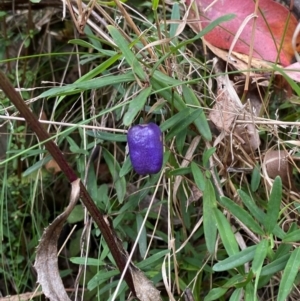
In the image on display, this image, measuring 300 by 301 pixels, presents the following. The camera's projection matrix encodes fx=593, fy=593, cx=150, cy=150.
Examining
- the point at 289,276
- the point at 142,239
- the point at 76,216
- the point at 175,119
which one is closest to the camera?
the point at 289,276

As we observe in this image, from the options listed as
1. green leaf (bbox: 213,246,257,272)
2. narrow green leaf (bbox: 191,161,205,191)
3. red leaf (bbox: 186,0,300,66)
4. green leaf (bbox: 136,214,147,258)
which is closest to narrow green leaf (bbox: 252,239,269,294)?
green leaf (bbox: 213,246,257,272)

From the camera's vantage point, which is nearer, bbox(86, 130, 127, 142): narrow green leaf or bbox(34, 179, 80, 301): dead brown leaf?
bbox(34, 179, 80, 301): dead brown leaf

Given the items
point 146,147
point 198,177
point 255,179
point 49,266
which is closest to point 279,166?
point 255,179

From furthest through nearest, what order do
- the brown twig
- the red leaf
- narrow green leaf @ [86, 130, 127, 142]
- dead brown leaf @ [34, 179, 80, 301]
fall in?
the red leaf, narrow green leaf @ [86, 130, 127, 142], dead brown leaf @ [34, 179, 80, 301], the brown twig

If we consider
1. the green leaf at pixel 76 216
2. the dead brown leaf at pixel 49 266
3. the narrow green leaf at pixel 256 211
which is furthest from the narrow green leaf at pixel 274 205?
the green leaf at pixel 76 216

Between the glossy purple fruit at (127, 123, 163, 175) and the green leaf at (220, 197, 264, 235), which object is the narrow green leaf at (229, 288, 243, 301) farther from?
the glossy purple fruit at (127, 123, 163, 175)

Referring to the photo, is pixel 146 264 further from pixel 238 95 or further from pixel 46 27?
pixel 46 27

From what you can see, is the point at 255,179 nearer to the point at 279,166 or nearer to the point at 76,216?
the point at 279,166
